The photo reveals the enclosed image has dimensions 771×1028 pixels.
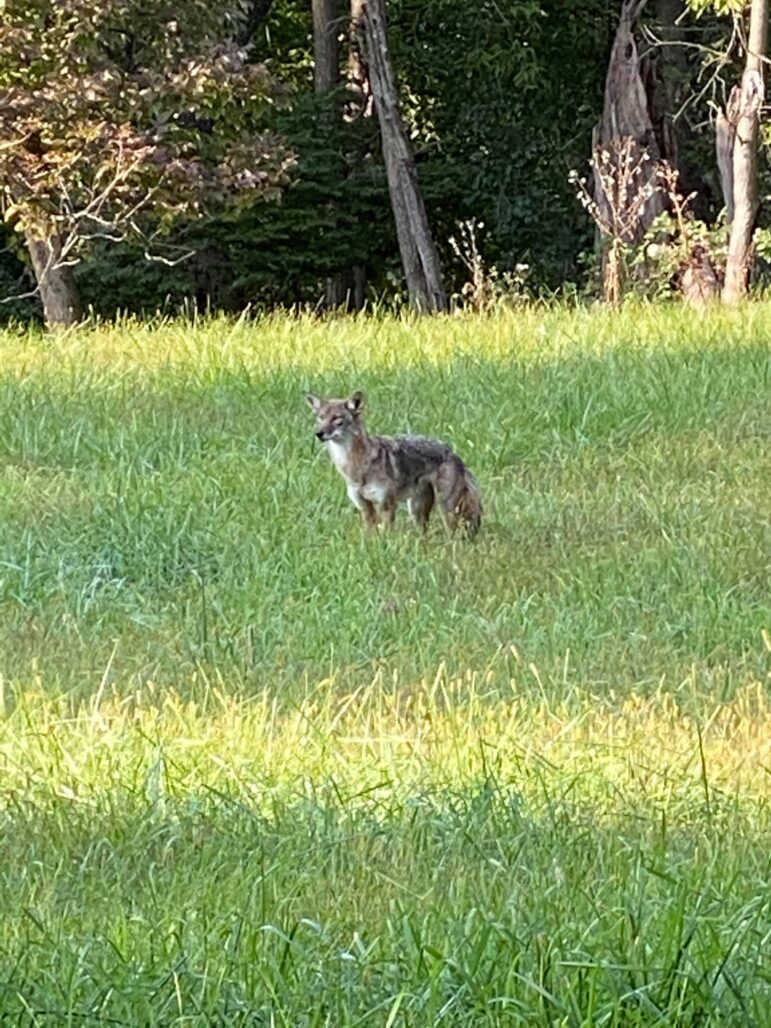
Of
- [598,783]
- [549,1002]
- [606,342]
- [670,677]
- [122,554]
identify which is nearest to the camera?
[549,1002]

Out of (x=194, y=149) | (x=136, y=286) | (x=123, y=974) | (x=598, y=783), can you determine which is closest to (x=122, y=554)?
(x=598, y=783)

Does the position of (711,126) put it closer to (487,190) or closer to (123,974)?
(487,190)

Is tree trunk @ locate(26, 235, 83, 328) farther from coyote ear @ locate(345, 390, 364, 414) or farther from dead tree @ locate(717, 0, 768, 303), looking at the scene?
coyote ear @ locate(345, 390, 364, 414)

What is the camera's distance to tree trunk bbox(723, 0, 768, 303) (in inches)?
755

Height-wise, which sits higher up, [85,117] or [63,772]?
[85,117]

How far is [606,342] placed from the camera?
14602 millimetres

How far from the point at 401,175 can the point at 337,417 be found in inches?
554

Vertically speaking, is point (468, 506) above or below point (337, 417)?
below

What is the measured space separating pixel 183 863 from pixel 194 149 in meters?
14.5

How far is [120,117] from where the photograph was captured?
17656mm

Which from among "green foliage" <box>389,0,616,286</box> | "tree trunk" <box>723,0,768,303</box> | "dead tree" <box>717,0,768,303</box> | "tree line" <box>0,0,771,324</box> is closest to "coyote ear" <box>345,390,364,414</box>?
"tree line" <box>0,0,771,324</box>

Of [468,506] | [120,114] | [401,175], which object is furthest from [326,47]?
[468,506]

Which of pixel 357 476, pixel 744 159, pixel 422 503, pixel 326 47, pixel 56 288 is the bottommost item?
pixel 56 288

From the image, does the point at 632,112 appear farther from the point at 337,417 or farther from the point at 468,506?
the point at 468,506
